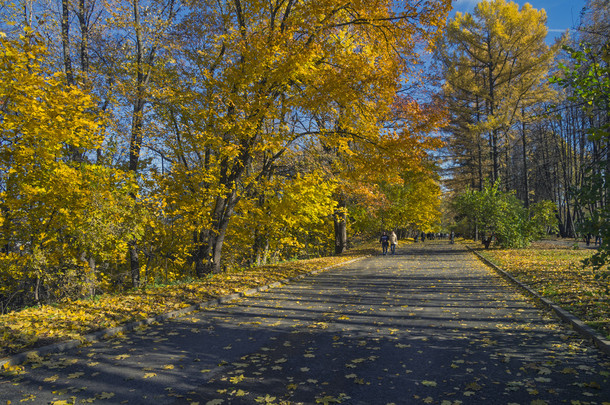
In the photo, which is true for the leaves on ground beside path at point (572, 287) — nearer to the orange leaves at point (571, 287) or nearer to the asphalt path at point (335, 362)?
the orange leaves at point (571, 287)

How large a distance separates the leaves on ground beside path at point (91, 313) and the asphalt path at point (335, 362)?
1.63 feet

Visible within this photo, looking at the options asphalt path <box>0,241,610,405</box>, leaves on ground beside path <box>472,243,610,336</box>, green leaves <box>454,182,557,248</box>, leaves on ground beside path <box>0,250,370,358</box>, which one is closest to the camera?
asphalt path <box>0,241,610,405</box>

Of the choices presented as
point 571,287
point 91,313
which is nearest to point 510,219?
point 571,287

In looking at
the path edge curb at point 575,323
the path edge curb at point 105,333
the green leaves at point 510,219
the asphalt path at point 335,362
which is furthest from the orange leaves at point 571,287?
the green leaves at point 510,219

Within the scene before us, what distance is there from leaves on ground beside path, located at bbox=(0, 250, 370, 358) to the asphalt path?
50 centimetres

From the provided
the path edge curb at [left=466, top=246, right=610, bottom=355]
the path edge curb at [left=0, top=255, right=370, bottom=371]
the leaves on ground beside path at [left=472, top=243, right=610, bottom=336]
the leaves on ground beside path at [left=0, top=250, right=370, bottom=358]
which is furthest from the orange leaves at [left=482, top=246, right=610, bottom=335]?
the leaves on ground beside path at [left=0, top=250, right=370, bottom=358]

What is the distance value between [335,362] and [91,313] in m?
4.75

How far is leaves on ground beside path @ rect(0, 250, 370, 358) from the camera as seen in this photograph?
5.29m

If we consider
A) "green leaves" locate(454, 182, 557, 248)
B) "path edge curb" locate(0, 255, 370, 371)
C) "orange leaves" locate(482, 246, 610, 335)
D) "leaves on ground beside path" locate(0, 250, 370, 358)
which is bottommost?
"path edge curb" locate(0, 255, 370, 371)

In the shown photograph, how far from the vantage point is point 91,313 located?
267 inches

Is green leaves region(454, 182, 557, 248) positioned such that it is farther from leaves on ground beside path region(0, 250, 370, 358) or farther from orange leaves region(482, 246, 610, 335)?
leaves on ground beside path region(0, 250, 370, 358)

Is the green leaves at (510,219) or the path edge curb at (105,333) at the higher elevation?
the green leaves at (510,219)

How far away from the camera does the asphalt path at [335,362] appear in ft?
12.0

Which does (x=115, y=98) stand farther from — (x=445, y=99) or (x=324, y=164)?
(x=445, y=99)
